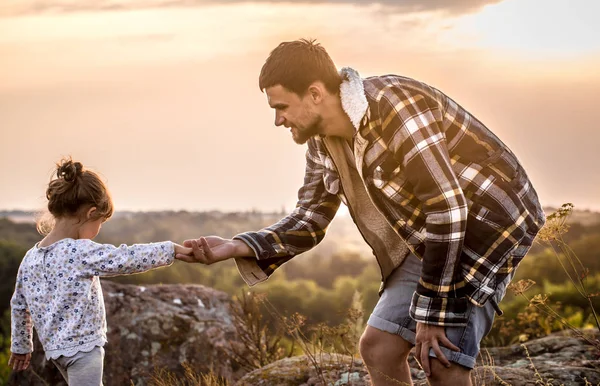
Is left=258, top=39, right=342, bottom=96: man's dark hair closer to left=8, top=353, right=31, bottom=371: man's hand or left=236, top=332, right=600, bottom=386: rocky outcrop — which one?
left=236, top=332, right=600, bottom=386: rocky outcrop

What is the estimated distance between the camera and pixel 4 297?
14.5 m

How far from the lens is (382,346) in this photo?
3715mm

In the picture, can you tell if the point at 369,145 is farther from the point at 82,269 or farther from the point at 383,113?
the point at 82,269

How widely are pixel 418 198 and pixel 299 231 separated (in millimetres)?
1031

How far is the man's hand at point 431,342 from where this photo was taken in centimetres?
333

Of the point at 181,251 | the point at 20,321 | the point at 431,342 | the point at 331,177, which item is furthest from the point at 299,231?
the point at 20,321

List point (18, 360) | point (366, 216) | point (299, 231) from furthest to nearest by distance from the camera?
point (18, 360) → point (299, 231) → point (366, 216)

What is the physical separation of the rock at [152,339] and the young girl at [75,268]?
211 cm

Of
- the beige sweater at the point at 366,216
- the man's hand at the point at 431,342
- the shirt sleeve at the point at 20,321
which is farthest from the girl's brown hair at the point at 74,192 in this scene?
the man's hand at the point at 431,342

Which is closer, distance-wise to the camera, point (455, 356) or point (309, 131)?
point (455, 356)

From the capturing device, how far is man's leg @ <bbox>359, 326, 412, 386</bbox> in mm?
3705

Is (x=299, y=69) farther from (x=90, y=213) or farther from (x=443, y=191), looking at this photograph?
(x=90, y=213)

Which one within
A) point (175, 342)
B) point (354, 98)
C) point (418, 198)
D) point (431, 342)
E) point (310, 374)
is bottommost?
point (175, 342)

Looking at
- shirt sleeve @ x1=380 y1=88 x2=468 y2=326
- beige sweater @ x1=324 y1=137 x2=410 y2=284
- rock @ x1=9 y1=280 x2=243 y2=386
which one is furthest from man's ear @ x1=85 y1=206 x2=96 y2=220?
rock @ x1=9 y1=280 x2=243 y2=386
